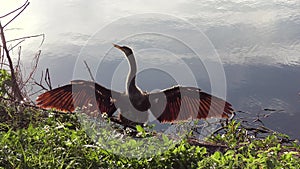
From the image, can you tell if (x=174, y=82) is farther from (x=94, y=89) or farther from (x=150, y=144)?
(x=150, y=144)

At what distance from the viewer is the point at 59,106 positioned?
3031mm

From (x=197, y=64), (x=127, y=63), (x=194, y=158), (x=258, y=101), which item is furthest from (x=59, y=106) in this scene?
(x=258, y=101)

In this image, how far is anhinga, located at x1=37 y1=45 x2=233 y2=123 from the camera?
304 cm

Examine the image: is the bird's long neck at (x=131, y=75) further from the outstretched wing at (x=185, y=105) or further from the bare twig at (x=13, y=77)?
the bare twig at (x=13, y=77)

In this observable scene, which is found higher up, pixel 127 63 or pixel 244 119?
pixel 127 63

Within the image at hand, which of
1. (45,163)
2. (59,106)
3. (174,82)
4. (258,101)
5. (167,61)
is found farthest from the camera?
(258,101)

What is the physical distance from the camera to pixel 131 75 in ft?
10.9

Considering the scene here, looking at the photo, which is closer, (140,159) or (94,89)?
(140,159)

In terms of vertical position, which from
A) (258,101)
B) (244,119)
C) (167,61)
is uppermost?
(167,61)

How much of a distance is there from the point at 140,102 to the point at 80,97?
420 millimetres

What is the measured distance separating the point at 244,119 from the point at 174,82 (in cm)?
63

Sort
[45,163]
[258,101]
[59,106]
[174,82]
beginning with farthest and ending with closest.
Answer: [258,101]
[174,82]
[59,106]
[45,163]

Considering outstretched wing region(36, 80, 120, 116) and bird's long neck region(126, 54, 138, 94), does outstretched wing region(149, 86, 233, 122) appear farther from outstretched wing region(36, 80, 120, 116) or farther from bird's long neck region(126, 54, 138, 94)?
outstretched wing region(36, 80, 120, 116)

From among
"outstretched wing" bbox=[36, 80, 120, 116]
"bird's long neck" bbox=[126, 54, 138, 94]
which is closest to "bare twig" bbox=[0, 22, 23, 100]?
"outstretched wing" bbox=[36, 80, 120, 116]
